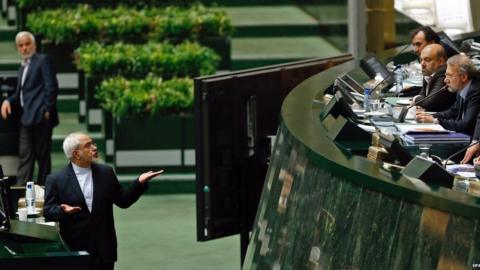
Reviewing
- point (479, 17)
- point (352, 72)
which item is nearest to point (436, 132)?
point (352, 72)

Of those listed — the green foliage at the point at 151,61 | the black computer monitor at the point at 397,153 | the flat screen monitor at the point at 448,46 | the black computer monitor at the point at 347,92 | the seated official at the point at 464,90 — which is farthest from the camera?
the green foliage at the point at 151,61

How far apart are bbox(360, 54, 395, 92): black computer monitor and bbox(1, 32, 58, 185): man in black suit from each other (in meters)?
3.68

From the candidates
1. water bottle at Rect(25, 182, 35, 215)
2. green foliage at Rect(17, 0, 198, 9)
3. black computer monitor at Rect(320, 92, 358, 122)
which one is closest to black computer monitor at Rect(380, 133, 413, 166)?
black computer monitor at Rect(320, 92, 358, 122)

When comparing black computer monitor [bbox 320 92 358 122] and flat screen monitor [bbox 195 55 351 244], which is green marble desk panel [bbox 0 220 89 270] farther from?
black computer monitor [bbox 320 92 358 122]

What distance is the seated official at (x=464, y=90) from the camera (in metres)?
10.4

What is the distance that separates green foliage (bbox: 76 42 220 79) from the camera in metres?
16.7

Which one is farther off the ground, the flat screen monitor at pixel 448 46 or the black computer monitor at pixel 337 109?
the black computer monitor at pixel 337 109

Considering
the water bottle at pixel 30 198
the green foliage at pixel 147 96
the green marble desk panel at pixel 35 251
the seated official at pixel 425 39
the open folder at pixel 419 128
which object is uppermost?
the seated official at pixel 425 39

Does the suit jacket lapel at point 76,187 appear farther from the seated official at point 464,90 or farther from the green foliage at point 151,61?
the green foliage at point 151,61

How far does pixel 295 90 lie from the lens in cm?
1124

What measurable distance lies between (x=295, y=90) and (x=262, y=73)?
1.16 ft

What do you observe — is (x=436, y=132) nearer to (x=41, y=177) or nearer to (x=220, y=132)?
(x=220, y=132)

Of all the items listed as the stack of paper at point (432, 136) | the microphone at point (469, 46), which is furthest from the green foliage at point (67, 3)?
the stack of paper at point (432, 136)

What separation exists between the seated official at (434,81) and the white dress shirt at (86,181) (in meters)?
2.38
